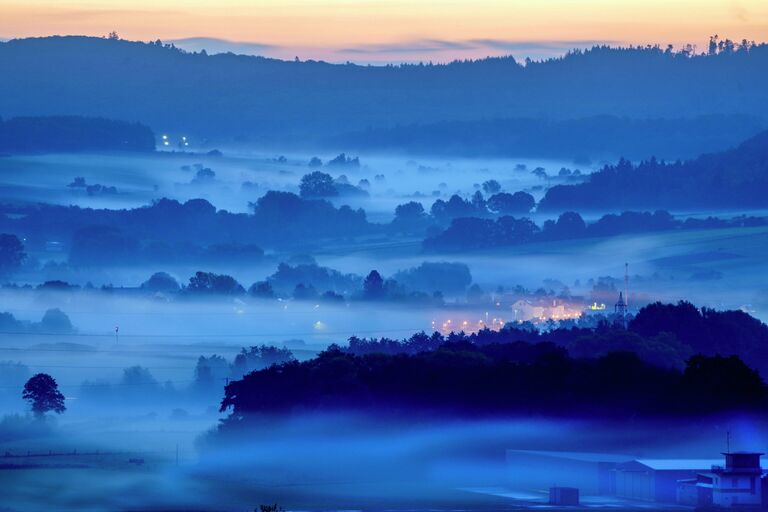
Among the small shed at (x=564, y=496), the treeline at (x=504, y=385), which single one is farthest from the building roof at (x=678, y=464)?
the treeline at (x=504, y=385)

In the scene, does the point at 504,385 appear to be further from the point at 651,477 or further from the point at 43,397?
the point at 43,397

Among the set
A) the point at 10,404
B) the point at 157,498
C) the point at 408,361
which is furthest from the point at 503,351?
the point at 157,498

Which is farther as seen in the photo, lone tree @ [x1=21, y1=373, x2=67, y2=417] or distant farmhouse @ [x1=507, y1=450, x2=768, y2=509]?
lone tree @ [x1=21, y1=373, x2=67, y2=417]

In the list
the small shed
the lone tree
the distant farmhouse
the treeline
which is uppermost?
the lone tree

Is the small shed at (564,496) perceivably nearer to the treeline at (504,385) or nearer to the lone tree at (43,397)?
the treeline at (504,385)

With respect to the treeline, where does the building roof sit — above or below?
below

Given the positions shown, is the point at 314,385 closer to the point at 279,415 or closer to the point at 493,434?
the point at 279,415

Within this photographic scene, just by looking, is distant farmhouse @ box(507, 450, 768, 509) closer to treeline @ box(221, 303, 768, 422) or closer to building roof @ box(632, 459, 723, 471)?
building roof @ box(632, 459, 723, 471)

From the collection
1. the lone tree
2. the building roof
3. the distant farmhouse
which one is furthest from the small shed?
the lone tree

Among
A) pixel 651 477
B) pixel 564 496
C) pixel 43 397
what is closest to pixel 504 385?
pixel 651 477
